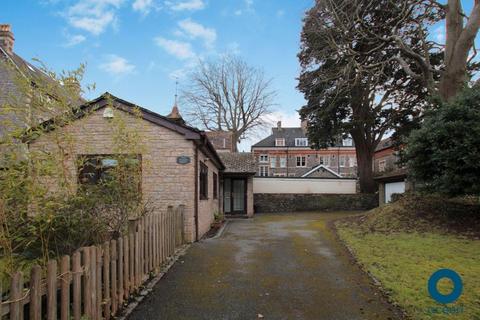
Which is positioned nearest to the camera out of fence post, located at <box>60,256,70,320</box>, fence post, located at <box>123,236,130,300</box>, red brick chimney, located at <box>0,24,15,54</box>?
fence post, located at <box>60,256,70,320</box>

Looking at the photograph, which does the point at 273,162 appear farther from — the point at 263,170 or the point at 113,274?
the point at 113,274

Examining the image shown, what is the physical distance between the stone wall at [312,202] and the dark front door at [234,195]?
306 centimetres

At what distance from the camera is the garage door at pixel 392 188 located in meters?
17.6

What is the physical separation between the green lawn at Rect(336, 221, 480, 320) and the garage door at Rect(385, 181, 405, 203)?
8.66 m

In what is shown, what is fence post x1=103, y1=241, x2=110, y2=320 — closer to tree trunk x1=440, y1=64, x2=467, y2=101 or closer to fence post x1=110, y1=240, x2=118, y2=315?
fence post x1=110, y1=240, x2=118, y2=315

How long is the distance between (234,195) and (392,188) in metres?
9.44

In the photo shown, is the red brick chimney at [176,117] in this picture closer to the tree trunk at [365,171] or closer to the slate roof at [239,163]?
the slate roof at [239,163]

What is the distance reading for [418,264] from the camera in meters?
6.28

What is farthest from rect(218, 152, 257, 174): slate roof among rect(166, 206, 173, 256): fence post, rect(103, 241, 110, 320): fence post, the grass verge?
rect(103, 241, 110, 320): fence post

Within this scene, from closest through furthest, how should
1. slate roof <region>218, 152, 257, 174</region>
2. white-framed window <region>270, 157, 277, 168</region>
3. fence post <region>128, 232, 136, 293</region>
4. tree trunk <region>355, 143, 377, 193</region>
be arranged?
fence post <region>128, 232, 136, 293</region>, slate roof <region>218, 152, 257, 174</region>, tree trunk <region>355, 143, 377, 193</region>, white-framed window <region>270, 157, 277, 168</region>

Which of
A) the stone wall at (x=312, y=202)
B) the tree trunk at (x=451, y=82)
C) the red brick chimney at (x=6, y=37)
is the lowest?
the stone wall at (x=312, y=202)

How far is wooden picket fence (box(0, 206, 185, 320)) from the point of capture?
2.62m

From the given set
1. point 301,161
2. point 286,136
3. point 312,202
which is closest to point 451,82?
point 312,202

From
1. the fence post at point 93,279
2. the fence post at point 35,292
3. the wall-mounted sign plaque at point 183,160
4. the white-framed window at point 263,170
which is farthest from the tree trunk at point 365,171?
the white-framed window at point 263,170
